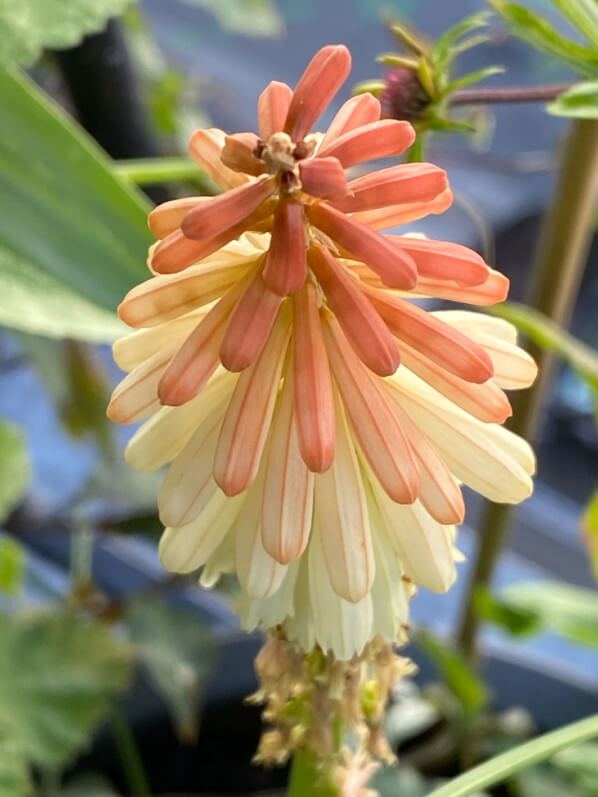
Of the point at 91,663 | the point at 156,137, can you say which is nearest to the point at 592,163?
the point at 156,137

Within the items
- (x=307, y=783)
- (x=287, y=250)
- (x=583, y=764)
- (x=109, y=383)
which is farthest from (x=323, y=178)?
(x=109, y=383)

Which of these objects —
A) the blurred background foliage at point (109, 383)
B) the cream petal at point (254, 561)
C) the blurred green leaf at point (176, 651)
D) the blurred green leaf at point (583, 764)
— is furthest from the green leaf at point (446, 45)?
the blurred green leaf at point (176, 651)

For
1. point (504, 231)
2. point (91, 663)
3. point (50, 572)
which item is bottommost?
point (50, 572)

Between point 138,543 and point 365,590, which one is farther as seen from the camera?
point 138,543

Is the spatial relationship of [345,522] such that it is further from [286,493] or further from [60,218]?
[60,218]

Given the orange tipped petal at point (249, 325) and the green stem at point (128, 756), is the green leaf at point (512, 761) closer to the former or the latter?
the orange tipped petal at point (249, 325)

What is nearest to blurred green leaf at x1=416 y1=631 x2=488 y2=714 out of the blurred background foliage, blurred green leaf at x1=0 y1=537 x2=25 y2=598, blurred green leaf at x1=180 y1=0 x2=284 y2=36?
the blurred background foliage

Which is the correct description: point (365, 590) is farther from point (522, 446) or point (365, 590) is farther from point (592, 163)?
point (592, 163)
